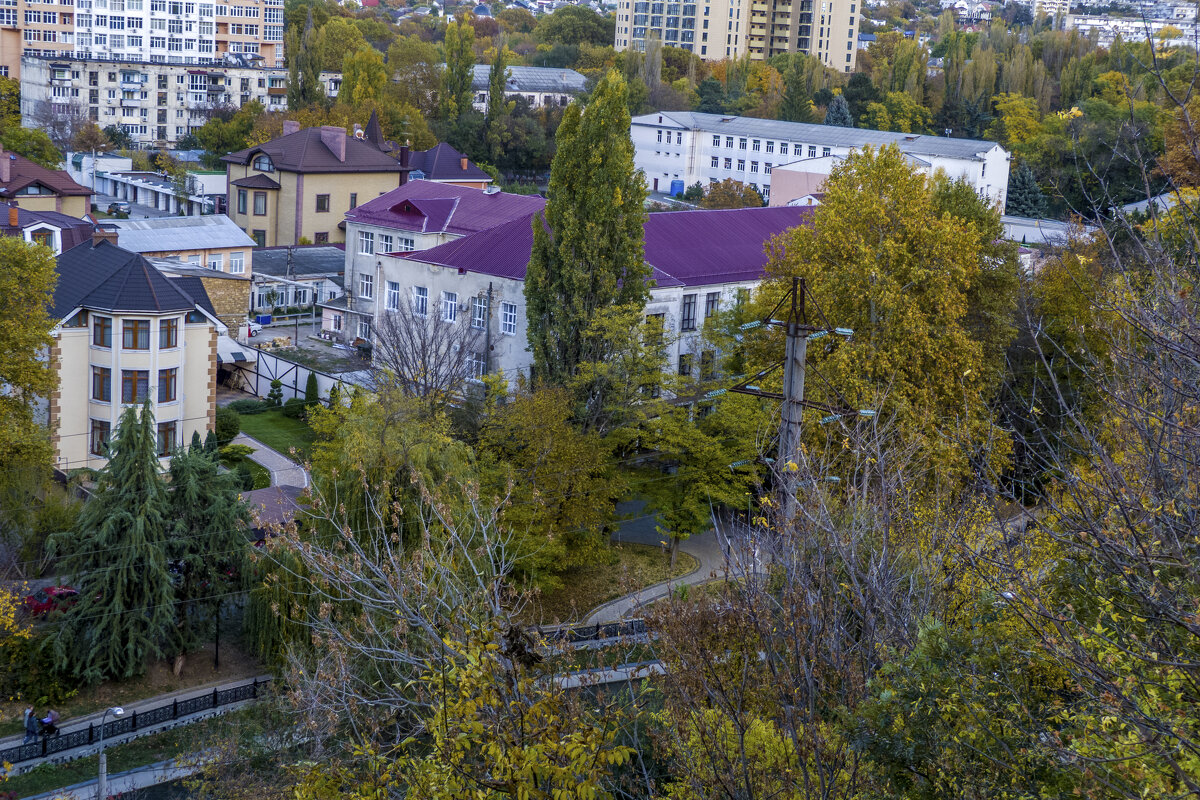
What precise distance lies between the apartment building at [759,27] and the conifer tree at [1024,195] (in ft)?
215

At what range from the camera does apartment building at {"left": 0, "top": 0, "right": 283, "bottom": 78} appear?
103 m

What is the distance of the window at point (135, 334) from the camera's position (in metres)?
28.3

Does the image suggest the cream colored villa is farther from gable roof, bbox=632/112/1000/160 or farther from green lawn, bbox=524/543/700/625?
gable roof, bbox=632/112/1000/160

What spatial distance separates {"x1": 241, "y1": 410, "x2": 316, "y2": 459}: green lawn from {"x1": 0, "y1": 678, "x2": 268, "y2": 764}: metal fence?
12272mm

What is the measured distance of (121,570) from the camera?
783 inches

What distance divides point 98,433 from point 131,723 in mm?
12100

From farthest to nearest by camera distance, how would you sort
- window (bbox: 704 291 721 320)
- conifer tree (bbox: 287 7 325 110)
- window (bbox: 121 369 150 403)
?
1. conifer tree (bbox: 287 7 325 110)
2. window (bbox: 704 291 721 320)
3. window (bbox: 121 369 150 403)

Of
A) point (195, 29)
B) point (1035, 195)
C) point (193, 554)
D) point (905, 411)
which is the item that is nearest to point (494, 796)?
point (193, 554)

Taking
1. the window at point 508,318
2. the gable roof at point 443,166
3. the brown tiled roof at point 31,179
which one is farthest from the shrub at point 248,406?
the gable roof at point 443,166

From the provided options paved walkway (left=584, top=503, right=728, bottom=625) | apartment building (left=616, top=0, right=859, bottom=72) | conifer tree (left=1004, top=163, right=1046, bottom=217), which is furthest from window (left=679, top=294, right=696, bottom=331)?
apartment building (left=616, top=0, right=859, bottom=72)

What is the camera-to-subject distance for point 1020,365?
3158 cm

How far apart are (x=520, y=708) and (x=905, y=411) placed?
16.8m

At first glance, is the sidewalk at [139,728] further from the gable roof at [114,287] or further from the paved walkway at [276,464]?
the gable roof at [114,287]

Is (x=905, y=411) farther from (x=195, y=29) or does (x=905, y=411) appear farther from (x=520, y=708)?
(x=195, y=29)
